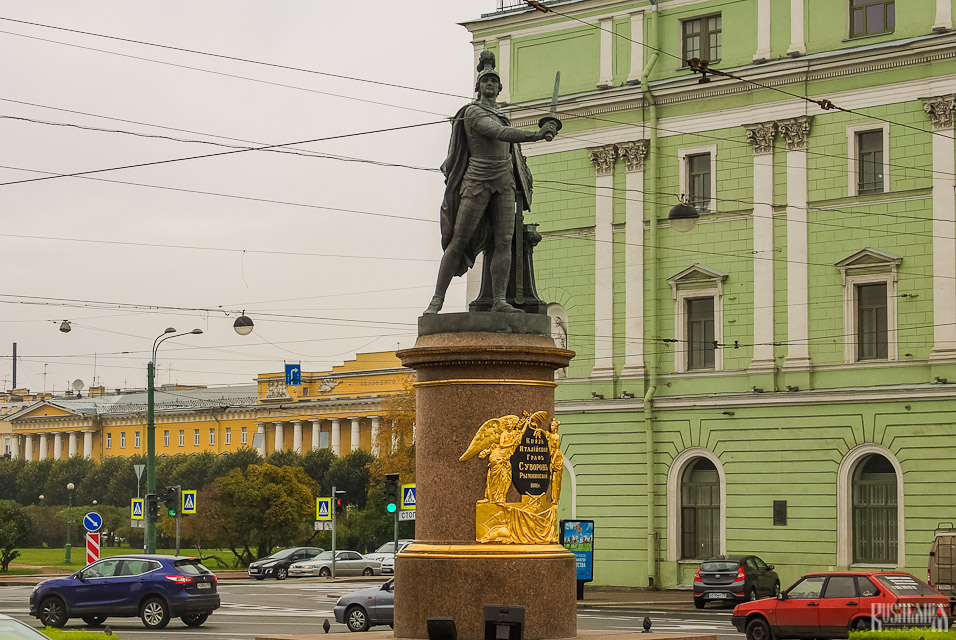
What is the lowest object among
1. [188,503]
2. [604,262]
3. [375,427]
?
[188,503]

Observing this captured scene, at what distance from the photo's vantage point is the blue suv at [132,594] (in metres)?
30.0

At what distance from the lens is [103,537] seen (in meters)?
94.9

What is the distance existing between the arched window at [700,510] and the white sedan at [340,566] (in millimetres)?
16869

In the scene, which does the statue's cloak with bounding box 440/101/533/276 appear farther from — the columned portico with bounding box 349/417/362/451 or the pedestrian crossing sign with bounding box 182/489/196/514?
the columned portico with bounding box 349/417/362/451

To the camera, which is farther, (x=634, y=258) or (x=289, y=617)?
(x=634, y=258)

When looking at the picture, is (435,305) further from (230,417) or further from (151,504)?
(230,417)

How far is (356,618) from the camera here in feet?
97.8

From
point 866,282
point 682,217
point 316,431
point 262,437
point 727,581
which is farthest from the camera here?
point 262,437

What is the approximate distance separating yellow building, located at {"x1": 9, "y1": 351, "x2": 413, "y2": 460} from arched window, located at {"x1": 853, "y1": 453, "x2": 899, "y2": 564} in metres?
61.7

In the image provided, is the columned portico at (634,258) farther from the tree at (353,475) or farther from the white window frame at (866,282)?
the tree at (353,475)

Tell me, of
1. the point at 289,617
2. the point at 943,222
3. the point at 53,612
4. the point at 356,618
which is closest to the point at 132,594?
the point at 53,612

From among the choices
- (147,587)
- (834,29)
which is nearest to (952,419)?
(834,29)

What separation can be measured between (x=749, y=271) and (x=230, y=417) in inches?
3596

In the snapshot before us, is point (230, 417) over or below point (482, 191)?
below
